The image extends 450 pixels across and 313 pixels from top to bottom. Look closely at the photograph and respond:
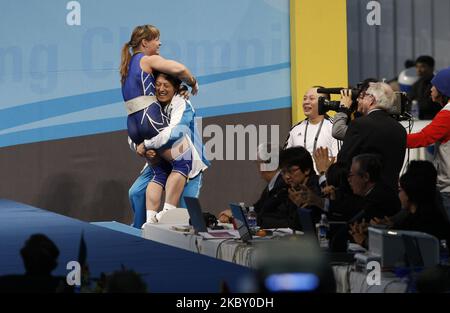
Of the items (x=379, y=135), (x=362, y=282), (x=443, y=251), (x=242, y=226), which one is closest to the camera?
(x=362, y=282)

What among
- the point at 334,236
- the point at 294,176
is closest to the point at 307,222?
the point at 334,236

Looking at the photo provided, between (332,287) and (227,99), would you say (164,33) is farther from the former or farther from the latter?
(332,287)

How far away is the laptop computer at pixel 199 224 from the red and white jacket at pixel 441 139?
3.83 ft

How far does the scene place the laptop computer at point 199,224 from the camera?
5117 mm

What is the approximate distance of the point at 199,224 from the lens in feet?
17.4

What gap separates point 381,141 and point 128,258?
1704 millimetres

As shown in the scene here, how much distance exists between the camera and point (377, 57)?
1030 cm

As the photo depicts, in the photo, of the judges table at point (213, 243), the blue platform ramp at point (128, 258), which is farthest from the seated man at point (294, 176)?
the blue platform ramp at point (128, 258)

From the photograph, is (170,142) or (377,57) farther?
(377,57)

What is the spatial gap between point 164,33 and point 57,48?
1.01 metres

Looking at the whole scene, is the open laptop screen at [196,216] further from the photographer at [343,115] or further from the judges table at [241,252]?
the photographer at [343,115]

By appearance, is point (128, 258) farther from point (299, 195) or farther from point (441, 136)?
point (441, 136)
